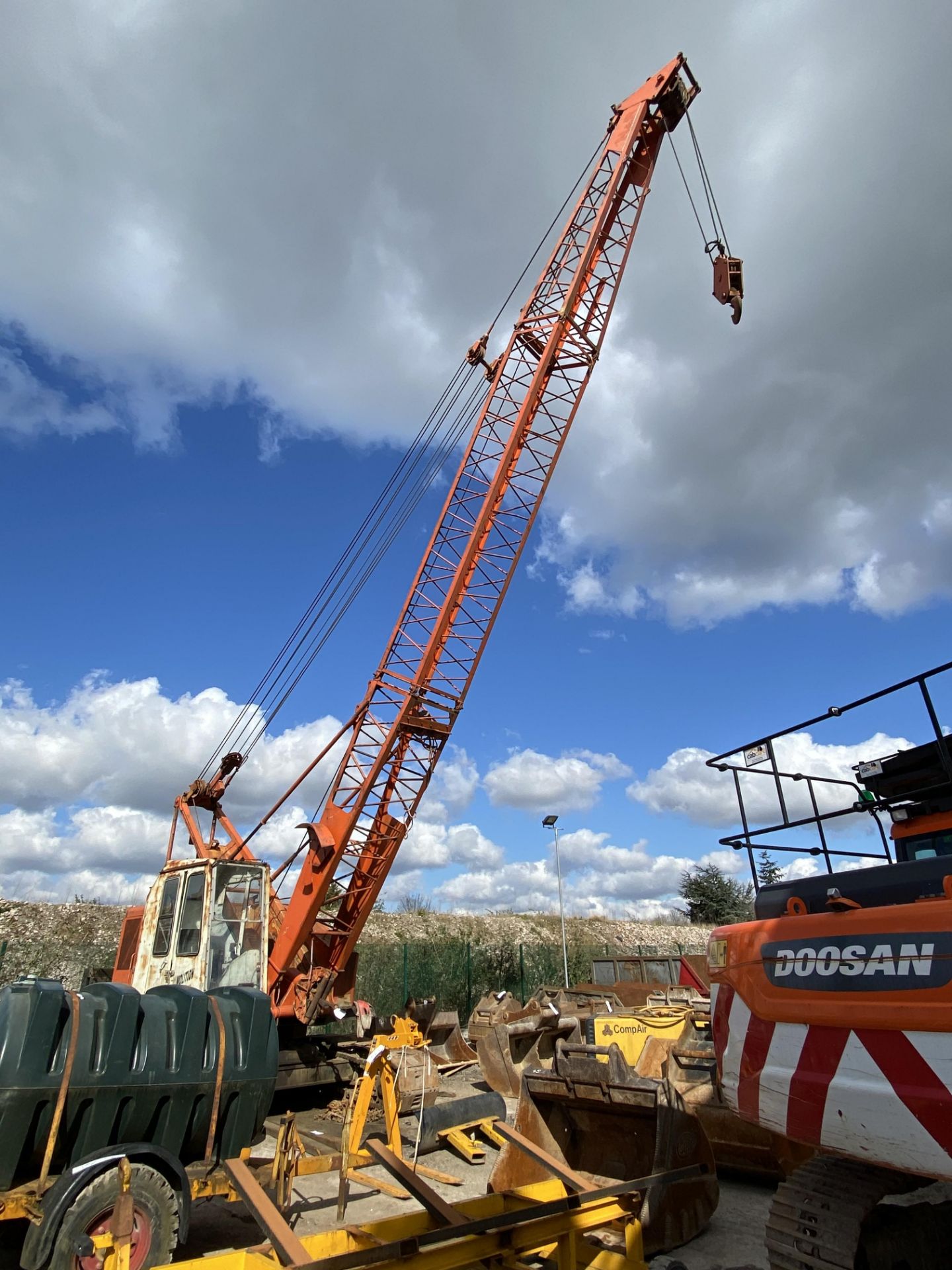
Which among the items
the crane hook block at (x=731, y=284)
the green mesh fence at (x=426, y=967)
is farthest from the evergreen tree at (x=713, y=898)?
the crane hook block at (x=731, y=284)

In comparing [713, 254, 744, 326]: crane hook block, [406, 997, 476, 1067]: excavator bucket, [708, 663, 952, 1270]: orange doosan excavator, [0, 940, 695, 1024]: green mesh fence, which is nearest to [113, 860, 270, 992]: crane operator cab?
[406, 997, 476, 1067]: excavator bucket

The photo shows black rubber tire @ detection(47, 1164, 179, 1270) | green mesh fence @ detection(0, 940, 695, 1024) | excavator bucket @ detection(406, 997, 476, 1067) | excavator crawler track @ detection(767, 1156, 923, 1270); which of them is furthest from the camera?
green mesh fence @ detection(0, 940, 695, 1024)

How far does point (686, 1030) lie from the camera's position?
397 inches

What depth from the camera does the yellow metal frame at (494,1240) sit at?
11.7 feet

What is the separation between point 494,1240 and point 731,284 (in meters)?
14.7

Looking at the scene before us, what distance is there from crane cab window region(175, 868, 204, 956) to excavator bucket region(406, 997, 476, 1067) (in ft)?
12.8

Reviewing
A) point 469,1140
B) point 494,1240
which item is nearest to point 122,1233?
point 494,1240

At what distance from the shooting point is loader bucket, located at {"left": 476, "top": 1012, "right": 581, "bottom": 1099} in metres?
10.9

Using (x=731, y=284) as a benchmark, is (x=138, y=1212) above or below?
below

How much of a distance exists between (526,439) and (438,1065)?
11.0 m

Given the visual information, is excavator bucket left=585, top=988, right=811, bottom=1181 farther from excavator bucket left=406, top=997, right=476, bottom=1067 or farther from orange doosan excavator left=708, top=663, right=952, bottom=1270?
excavator bucket left=406, top=997, right=476, bottom=1067

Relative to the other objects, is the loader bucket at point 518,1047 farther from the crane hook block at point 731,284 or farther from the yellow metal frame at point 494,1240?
the crane hook block at point 731,284

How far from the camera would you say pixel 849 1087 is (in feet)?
10.1

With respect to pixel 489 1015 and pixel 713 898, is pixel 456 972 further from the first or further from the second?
pixel 713 898
